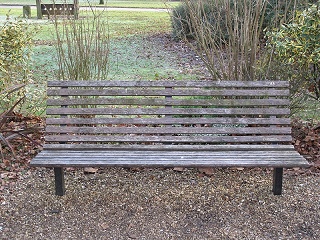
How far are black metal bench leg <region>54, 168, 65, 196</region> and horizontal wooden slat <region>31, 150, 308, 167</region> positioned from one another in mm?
127

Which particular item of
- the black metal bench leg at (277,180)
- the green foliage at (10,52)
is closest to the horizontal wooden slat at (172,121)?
the black metal bench leg at (277,180)

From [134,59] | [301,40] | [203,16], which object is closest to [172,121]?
[301,40]

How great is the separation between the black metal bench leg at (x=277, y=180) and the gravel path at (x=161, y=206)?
64mm

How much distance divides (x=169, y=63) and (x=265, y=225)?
26.1 feet

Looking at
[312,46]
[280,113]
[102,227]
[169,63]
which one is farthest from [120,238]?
[169,63]

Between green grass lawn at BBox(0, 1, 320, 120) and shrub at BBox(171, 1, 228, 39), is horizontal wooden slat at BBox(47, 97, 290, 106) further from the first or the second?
green grass lawn at BBox(0, 1, 320, 120)

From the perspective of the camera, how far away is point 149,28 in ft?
58.4

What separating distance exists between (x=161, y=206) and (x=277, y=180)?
100 centimetres

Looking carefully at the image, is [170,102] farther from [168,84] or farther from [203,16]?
[203,16]

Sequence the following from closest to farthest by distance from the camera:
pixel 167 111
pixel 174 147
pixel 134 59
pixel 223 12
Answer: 1. pixel 174 147
2. pixel 167 111
3. pixel 223 12
4. pixel 134 59

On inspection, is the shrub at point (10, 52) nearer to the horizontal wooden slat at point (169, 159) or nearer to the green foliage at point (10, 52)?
the green foliage at point (10, 52)

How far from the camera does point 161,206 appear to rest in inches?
147

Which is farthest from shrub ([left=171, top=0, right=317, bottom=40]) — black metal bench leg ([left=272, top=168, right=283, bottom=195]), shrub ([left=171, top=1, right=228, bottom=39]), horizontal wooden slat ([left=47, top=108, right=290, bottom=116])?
black metal bench leg ([left=272, top=168, right=283, bottom=195])

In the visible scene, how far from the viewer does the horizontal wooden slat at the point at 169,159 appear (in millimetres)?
3531
